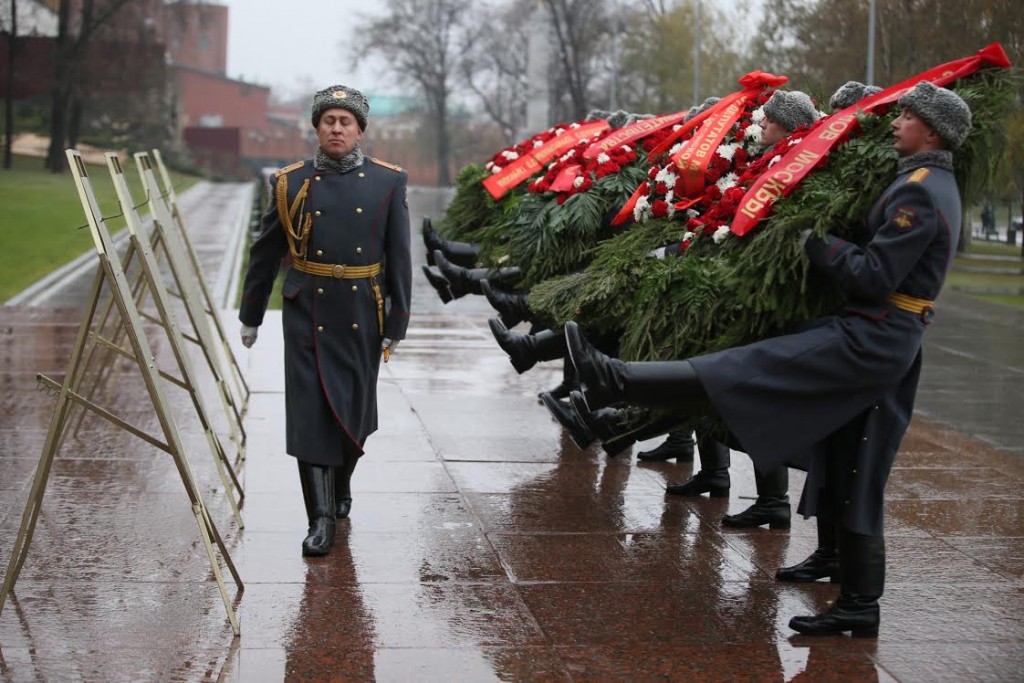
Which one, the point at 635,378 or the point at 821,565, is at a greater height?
the point at 635,378

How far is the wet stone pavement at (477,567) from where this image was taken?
475cm

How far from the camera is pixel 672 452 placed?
813 centimetres

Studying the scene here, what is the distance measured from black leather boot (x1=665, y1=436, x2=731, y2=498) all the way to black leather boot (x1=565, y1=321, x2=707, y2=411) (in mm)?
2270

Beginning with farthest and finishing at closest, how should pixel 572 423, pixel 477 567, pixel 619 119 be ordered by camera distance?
pixel 619 119
pixel 572 423
pixel 477 567

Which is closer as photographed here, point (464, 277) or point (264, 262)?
point (264, 262)

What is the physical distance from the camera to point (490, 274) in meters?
8.34

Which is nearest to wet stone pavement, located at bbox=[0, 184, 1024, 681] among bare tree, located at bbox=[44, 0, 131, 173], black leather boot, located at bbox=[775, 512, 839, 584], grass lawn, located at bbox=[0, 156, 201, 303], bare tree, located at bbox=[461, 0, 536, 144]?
black leather boot, located at bbox=[775, 512, 839, 584]

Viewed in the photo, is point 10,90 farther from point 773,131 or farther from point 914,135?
point 914,135

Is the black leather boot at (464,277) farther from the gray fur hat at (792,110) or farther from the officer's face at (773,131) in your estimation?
the gray fur hat at (792,110)

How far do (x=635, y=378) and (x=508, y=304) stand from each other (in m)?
3.12

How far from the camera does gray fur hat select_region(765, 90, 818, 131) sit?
19.8ft

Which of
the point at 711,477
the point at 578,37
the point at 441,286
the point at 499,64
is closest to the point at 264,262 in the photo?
the point at 711,477

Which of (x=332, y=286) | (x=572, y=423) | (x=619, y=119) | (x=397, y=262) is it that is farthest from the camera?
(x=619, y=119)

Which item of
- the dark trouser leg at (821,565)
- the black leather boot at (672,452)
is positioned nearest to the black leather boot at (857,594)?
the dark trouser leg at (821,565)
